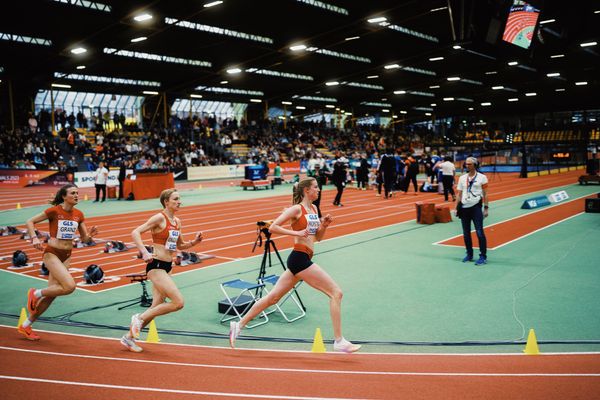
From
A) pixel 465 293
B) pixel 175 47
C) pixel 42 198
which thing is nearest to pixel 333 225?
pixel 465 293

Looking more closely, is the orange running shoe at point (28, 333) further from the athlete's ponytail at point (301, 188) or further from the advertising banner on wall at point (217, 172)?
the advertising banner on wall at point (217, 172)

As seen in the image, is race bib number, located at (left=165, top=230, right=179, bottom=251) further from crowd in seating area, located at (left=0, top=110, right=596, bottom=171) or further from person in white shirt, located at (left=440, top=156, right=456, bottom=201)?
crowd in seating area, located at (left=0, top=110, right=596, bottom=171)

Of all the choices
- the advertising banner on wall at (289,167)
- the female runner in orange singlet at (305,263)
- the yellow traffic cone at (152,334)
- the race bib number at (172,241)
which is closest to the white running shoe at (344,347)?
the female runner in orange singlet at (305,263)

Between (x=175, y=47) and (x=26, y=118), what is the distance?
13.4 m

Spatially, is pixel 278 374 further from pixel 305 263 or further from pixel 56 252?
pixel 56 252

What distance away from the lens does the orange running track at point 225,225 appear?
1013 centimetres

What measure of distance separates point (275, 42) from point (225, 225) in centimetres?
2314

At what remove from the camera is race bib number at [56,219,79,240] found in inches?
240

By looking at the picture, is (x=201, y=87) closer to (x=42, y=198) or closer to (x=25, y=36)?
(x=25, y=36)

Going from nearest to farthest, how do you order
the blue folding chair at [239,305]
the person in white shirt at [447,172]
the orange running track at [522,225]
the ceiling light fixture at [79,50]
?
the blue folding chair at [239,305] < the orange running track at [522,225] < the person in white shirt at [447,172] < the ceiling light fixture at [79,50]

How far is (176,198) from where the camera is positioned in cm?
562

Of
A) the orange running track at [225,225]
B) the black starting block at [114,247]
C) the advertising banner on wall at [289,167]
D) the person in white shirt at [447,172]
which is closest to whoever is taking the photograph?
the orange running track at [225,225]

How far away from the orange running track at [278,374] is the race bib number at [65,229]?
4.32 feet

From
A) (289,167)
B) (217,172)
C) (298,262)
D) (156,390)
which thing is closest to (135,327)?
(156,390)
